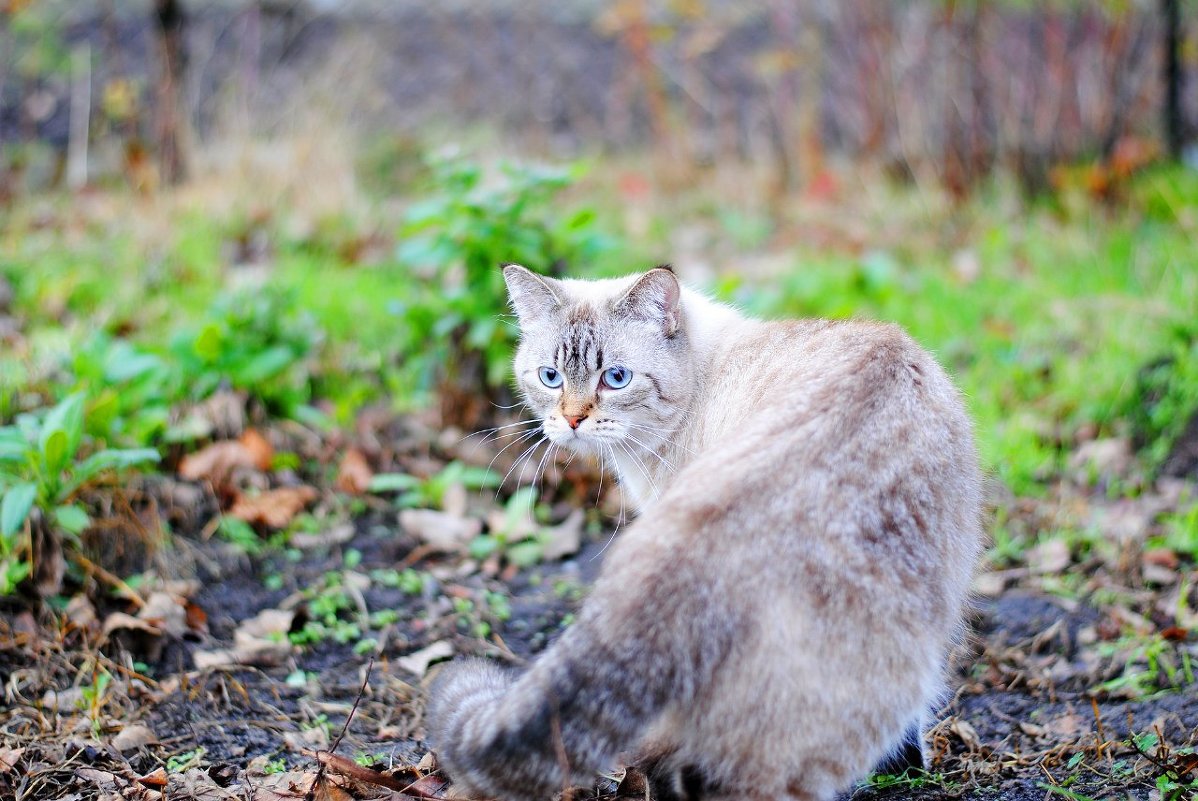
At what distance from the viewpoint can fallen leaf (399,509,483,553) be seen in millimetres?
4336

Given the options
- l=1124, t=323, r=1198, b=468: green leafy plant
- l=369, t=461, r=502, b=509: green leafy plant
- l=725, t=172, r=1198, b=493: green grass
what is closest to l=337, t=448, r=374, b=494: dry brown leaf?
l=369, t=461, r=502, b=509: green leafy plant

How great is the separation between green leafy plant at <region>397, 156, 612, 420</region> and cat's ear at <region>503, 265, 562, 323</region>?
0.89 meters

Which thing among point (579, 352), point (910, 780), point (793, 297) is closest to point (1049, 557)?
point (910, 780)

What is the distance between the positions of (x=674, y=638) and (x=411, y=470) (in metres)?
2.73

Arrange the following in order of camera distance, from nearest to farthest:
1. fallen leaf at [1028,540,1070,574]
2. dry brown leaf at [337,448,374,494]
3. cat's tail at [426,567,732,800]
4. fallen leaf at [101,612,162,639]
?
cat's tail at [426,567,732,800], fallen leaf at [101,612,162,639], fallen leaf at [1028,540,1070,574], dry brown leaf at [337,448,374,494]

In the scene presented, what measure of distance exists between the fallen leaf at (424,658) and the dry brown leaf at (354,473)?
3.74ft

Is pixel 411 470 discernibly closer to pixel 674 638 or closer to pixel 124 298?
pixel 124 298

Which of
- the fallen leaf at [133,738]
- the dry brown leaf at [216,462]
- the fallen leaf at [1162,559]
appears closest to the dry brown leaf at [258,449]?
the dry brown leaf at [216,462]

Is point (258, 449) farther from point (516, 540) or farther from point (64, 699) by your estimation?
point (64, 699)

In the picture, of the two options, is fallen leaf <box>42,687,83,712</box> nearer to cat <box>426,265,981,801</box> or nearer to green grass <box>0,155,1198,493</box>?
cat <box>426,265,981,801</box>

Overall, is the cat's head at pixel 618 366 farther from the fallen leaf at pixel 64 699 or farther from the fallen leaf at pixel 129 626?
the fallen leaf at pixel 64 699

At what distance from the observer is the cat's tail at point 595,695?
226cm

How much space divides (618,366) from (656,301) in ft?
0.86

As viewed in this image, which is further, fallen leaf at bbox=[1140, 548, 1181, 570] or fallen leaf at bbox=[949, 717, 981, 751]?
fallen leaf at bbox=[1140, 548, 1181, 570]
